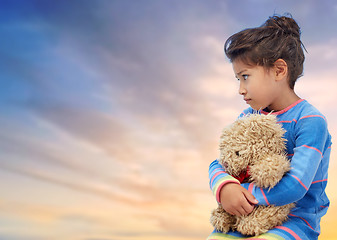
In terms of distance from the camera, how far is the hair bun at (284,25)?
72.7 inches

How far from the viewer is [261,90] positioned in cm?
176

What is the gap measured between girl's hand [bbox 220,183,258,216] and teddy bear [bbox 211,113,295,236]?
3cm

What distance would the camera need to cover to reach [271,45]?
5.86 feet

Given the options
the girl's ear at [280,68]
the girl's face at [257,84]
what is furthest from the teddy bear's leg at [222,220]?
the girl's ear at [280,68]

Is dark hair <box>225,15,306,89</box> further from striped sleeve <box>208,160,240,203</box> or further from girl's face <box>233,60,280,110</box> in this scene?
striped sleeve <box>208,160,240,203</box>

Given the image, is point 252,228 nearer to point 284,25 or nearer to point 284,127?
point 284,127

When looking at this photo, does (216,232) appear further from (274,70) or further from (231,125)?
(274,70)

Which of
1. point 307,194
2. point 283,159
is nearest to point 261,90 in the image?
point 283,159

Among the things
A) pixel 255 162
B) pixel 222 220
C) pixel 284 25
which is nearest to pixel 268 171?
pixel 255 162

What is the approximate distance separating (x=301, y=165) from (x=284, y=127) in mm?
258

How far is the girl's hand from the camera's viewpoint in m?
1.48

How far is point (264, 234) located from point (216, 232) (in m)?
0.22

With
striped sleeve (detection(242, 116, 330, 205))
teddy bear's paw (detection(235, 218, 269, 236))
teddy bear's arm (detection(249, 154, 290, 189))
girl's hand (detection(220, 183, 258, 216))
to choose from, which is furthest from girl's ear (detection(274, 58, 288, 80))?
teddy bear's paw (detection(235, 218, 269, 236))

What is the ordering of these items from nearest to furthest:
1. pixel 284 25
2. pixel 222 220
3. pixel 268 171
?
pixel 268 171, pixel 222 220, pixel 284 25
